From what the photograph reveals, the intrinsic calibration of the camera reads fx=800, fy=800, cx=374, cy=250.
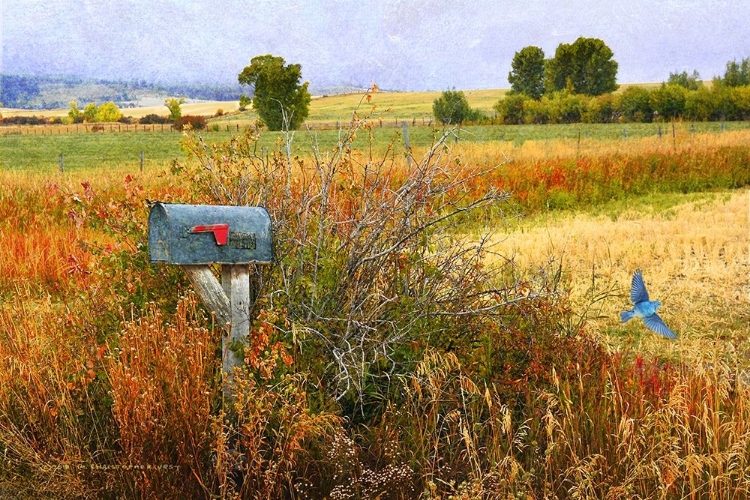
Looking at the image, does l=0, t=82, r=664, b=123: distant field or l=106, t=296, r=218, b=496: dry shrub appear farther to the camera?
l=0, t=82, r=664, b=123: distant field

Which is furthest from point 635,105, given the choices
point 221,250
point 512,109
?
point 221,250

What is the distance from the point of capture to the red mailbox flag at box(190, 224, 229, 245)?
3686 millimetres

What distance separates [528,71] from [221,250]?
8783 centimetres

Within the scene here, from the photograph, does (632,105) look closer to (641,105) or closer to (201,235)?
(641,105)

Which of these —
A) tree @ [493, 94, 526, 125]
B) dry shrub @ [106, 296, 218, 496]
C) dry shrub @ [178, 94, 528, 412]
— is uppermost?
tree @ [493, 94, 526, 125]

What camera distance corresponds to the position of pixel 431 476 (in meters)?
3.71

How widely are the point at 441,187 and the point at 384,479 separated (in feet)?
5.96

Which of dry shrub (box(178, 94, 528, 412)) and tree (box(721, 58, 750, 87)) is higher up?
tree (box(721, 58, 750, 87))

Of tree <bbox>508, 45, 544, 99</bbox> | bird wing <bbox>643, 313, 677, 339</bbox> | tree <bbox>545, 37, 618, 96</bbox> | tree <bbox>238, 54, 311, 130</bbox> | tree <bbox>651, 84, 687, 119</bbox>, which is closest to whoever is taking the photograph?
bird wing <bbox>643, 313, 677, 339</bbox>

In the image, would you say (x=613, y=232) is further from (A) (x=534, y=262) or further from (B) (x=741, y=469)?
(B) (x=741, y=469)

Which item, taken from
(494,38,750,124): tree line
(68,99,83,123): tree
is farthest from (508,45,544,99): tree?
(68,99,83,123): tree

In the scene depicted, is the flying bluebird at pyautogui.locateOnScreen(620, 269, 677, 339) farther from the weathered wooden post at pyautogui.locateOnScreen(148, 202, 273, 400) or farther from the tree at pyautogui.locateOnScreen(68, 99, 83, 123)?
the tree at pyautogui.locateOnScreen(68, 99, 83, 123)

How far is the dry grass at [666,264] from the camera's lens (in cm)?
680

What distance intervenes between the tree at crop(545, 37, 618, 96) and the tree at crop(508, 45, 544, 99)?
4.36 meters
